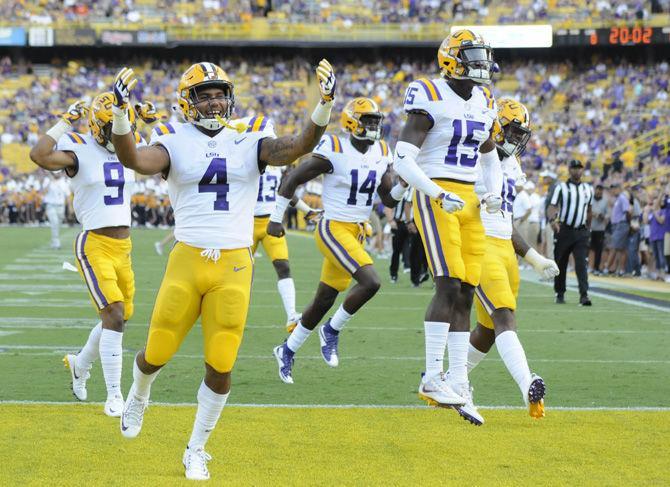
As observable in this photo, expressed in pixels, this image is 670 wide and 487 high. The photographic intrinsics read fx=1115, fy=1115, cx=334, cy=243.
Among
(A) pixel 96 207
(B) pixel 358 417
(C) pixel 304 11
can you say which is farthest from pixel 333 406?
(C) pixel 304 11

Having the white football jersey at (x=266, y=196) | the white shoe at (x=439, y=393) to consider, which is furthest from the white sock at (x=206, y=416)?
the white football jersey at (x=266, y=196)

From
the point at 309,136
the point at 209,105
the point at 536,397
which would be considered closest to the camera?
the point at 309,136

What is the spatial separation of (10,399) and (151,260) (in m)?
12.8

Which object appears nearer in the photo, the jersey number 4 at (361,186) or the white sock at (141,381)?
the white sock at (141,381)

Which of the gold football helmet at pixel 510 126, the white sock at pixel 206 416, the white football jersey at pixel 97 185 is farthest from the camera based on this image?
the white football jersey at pixel 97 185

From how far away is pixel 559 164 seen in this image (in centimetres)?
3148

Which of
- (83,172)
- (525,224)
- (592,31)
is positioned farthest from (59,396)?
(592,31)

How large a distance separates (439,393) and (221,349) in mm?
1545

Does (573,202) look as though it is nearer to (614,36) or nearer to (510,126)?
(510,126)

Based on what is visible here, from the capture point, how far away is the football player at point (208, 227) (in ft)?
16.0

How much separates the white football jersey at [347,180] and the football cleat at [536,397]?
9.24 ft

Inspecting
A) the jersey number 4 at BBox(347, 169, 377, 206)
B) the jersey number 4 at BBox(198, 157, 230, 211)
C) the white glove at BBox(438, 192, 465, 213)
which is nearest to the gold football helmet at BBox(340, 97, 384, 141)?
the jersey number 4 at BBox(347, 169, 377, 206)

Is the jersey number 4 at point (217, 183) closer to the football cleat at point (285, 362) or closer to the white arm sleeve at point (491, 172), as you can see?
the white arm sleeve at point (491, 172)

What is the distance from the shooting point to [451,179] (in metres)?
6.21
